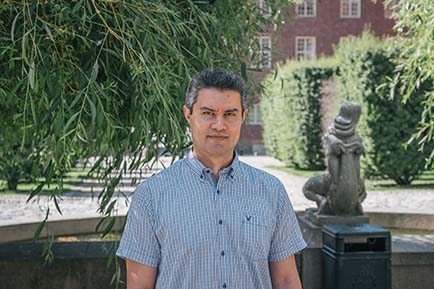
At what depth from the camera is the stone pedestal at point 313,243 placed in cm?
516

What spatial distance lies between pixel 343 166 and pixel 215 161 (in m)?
4.95

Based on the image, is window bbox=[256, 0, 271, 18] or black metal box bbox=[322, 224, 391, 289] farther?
window bbox=[256, 0, 271, 18]

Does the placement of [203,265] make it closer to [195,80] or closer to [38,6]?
[195,80]

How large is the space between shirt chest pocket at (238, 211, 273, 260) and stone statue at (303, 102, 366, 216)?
15.9 ft

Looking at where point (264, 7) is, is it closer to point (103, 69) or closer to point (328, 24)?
point (103, 69)

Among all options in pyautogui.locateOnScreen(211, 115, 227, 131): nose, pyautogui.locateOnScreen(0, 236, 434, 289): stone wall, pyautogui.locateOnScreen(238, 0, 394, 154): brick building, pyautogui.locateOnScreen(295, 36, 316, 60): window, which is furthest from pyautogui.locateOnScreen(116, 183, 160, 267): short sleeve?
pyautogui.locateOnScreen(295, 36, 316, 60): window

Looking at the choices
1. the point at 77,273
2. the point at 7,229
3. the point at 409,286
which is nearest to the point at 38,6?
the point at 77,273

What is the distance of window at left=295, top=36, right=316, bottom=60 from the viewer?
123 feet

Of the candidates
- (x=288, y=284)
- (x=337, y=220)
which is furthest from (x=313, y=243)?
(x=288, y=284)

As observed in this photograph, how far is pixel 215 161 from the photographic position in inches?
83.7

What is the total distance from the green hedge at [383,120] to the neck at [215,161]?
16459mm

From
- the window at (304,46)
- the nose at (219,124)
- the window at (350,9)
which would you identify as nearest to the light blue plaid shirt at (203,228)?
the nose at (219,124)

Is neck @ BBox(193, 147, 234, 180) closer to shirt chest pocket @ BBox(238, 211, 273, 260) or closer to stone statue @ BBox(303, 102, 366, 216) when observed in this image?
shirt chest pocket @ BBox(238, 211, 273, 260)

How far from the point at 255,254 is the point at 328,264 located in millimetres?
3038
